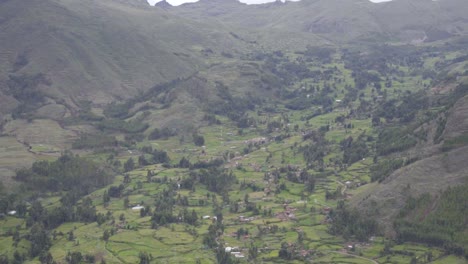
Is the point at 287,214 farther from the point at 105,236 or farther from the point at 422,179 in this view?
the point at 105,236

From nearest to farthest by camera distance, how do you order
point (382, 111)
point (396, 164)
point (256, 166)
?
1. point (396, 164)
2. point (256, 166)
3. point (382, 111)

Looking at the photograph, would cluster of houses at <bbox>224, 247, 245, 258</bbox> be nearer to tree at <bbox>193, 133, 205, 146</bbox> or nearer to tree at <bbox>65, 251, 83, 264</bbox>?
tree at <bbox>65, 251, 83, 264</bbox>

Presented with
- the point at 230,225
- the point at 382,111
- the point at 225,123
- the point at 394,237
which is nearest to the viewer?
the point at 394,237

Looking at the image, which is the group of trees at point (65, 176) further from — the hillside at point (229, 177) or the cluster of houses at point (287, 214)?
the cluster of houses at point (287, 214)

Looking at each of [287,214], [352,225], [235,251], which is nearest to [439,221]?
[352,225]

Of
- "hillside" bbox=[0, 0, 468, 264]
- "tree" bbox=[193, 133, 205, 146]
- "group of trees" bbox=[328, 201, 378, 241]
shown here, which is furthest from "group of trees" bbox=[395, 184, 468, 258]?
"tree" bbox=[193, 133, 205, 146]

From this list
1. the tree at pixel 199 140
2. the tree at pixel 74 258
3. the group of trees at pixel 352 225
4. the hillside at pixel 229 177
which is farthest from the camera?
the tree at pixel 199 140

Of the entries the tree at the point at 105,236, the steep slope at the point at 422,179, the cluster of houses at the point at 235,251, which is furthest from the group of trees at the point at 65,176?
the steep slope at the point at 422,179

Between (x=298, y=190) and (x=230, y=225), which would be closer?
(x=230, y=225)

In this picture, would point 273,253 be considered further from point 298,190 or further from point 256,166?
point 256,166

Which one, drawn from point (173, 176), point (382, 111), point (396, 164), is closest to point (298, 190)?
point (396, 164)

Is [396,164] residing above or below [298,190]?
above
